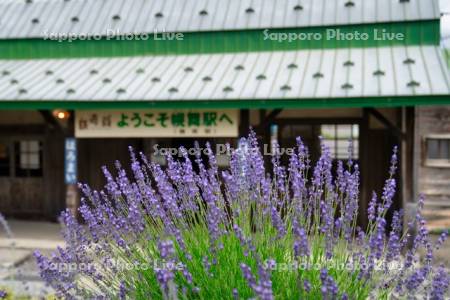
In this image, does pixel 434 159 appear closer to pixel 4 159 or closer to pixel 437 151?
pixel 437 151

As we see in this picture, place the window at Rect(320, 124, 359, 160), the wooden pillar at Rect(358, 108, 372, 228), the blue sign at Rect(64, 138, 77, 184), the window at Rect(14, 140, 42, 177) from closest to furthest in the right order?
the blue sign at Rect(64, 138, 77, 184) → the wooden pillar at Rect(358, 108, 372, 228) → the window at Rect(320, 124, 359, 160) → the window at Rect(14, 140, 42, 177)

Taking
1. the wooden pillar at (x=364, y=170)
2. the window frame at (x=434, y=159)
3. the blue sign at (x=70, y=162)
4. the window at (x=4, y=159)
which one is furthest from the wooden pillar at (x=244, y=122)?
the window at (x=4, y=159)

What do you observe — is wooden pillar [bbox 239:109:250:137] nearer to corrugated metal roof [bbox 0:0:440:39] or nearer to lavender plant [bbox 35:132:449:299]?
corrugated metal roof [bbox 0:0:440:39]

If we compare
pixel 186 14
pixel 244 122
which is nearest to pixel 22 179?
pixel 186 14

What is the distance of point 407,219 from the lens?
23.7 feet

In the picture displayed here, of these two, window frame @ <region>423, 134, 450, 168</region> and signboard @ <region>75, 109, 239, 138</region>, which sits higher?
signboard @ <region>75, 109, 239, 138</region>

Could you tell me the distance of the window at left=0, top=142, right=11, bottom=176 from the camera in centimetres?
1130

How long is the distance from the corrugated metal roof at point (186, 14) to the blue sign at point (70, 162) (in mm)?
2781

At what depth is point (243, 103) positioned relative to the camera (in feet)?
24.5

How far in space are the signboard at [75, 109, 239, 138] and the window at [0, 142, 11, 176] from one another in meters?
3.76

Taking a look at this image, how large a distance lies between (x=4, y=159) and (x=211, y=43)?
604 cm

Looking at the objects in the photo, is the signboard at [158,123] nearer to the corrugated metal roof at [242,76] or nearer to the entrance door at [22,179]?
the corrugated metal roof at [242,76]

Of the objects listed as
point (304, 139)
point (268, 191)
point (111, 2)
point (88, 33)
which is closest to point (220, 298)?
point (268, 191)

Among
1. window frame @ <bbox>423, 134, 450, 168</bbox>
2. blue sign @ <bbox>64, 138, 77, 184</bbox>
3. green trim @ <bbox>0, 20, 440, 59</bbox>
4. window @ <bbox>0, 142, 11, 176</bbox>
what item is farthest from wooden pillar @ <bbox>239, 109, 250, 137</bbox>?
window @ <bbox>0, 142, 11, 176</bbox>
